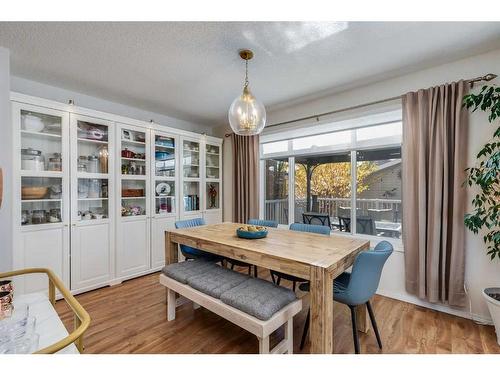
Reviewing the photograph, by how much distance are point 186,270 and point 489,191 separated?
106 inches

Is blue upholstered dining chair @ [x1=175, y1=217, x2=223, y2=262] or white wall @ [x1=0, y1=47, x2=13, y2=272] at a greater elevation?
white wall @ [x1=0, y1=47, x2=13, y2=272]

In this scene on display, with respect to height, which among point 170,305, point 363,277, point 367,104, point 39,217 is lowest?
point 170,305

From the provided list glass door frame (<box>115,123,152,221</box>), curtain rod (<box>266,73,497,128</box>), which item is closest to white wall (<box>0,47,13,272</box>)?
glass door frame (<box>115,123,152,221</box>)

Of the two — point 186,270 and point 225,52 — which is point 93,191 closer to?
point 186,270

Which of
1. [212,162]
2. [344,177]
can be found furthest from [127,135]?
[344,177]

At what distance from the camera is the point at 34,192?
8.21 ft

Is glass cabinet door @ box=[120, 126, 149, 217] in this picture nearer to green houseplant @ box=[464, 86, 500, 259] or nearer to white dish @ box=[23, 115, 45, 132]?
white dish @ box=[23, 115, 45, 132]

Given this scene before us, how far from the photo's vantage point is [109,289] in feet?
9.45

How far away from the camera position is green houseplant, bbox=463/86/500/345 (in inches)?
71.7

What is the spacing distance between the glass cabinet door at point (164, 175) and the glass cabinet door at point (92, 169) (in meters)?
0.63

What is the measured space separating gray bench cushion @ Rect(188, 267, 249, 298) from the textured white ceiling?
197 cm

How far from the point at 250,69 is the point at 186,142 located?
1929 millimetres
